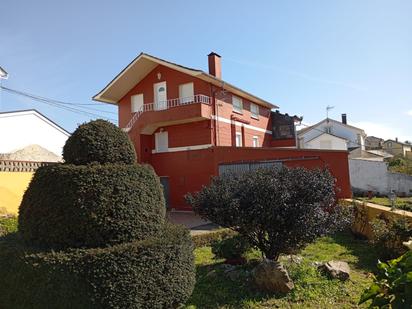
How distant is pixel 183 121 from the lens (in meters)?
21.5

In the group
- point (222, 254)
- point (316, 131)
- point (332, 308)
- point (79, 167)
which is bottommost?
point (332, 308)

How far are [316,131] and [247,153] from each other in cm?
2823

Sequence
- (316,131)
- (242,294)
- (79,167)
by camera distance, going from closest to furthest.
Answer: (79,167) → (242,294) → (316,131)

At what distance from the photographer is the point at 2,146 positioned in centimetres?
2194

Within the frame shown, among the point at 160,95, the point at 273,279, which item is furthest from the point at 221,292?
the point at 160,95

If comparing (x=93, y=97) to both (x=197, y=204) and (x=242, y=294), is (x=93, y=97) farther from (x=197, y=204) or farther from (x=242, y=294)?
(x=242, y=294)

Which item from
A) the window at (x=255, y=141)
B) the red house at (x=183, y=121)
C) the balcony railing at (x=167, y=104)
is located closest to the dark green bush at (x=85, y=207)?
the red house at (x=183, y=121)

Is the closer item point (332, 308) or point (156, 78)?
point (332, 308)

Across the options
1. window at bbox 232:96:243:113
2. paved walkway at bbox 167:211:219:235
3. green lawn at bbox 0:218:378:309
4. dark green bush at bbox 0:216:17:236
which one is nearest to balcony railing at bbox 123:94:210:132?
window at bbox 232:96:243:113

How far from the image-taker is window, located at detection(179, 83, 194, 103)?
874 inches

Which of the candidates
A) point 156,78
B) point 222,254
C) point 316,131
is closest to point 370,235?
point 222,254

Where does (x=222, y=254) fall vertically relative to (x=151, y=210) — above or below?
below

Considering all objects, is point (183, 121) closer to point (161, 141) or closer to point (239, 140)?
point (161, 141)

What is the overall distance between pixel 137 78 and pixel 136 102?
5.25ft
